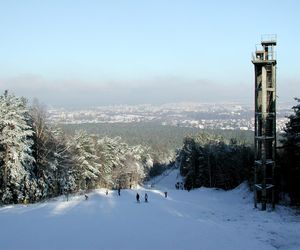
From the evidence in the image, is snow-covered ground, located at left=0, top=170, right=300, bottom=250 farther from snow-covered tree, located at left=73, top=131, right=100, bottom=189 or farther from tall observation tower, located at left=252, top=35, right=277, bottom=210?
snow-covered tree, located at left=73, top=131, right=100, bottom=189

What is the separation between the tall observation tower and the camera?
123ft

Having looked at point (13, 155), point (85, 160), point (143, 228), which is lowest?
point (85, 160)

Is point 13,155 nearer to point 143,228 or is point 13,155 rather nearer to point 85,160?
point 143,228

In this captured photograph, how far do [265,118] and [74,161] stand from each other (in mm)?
26721

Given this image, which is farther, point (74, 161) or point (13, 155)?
point (74, 161)

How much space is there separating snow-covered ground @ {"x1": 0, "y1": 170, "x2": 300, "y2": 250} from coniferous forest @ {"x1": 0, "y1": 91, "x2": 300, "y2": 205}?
508cm

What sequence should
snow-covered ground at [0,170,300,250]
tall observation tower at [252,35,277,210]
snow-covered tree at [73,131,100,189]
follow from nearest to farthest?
snow-covered ground at [0,170,300,250] < tall observation tower at [252,35,277,210] < snow-covered tree at [73,131,100,189]

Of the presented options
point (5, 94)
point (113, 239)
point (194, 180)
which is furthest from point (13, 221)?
point (194, 180)

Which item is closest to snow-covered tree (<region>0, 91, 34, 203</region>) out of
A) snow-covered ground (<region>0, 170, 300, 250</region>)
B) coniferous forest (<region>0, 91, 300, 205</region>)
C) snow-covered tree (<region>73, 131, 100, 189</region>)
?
coniferous forest (<region>0, 91, 300, 205</region>)

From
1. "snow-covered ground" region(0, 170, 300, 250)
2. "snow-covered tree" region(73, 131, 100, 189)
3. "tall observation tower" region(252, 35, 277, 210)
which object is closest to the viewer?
"snow-covered ground" region(0, 170, 300, 250)

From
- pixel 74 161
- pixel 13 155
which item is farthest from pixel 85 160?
pixel 13 155

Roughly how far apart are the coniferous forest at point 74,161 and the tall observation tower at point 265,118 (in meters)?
1.24

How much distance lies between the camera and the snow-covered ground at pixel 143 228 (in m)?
22.1

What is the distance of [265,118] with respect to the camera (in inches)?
1478
